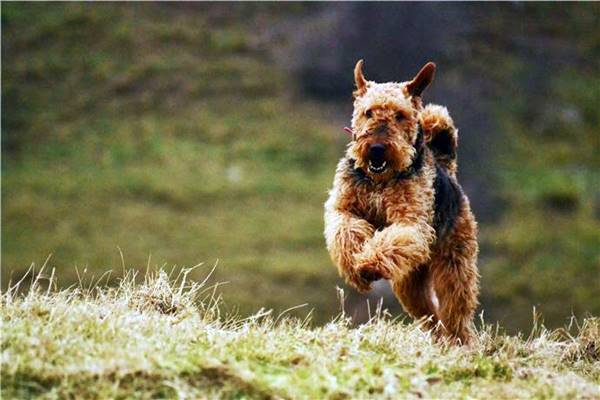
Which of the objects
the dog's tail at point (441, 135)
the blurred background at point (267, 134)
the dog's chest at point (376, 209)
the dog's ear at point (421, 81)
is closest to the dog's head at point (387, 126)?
the dog's ear at point (421, 81)

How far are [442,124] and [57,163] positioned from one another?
86.7ft

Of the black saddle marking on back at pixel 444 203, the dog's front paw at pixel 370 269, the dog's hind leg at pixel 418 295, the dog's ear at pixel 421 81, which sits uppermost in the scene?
the dog's ear at pixel 421 81

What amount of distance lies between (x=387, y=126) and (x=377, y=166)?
0.97 ft

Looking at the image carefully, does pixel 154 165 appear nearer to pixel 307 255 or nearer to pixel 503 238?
pixel 307 255

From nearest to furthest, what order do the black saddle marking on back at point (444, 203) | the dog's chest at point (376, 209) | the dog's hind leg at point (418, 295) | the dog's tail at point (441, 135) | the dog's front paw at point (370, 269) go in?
the dog's front paw at point (370, 269) → the dog's chest at point (376, 209) → the black saddle marking on back at point (444, 203) → the dog's hind leg at point (418, 295) → the dog's tail at point (441, 135)

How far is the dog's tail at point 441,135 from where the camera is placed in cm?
799

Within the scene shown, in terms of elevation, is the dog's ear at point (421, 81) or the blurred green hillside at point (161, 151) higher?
the dog's ear at point (421, 81)

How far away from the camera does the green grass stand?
5.54m

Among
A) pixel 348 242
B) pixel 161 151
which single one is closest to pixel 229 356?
pixel 348 242

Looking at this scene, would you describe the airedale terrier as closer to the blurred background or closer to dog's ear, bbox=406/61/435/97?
dog's ear, bbox=406/61/435/97

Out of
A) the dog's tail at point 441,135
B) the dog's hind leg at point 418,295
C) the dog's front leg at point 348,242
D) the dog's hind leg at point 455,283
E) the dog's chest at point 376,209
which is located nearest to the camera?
the dog's front leg at point 348,242

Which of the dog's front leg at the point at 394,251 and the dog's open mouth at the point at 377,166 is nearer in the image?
the dog's front leg at the point at 394,251

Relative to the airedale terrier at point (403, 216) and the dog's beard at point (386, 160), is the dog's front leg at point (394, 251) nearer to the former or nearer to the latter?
the airedale terrier at point (403, 216)

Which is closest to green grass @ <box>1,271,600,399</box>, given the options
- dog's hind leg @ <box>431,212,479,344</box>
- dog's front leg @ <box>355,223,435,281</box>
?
dog's hind leg @ <box>431,212,479,344</box>
